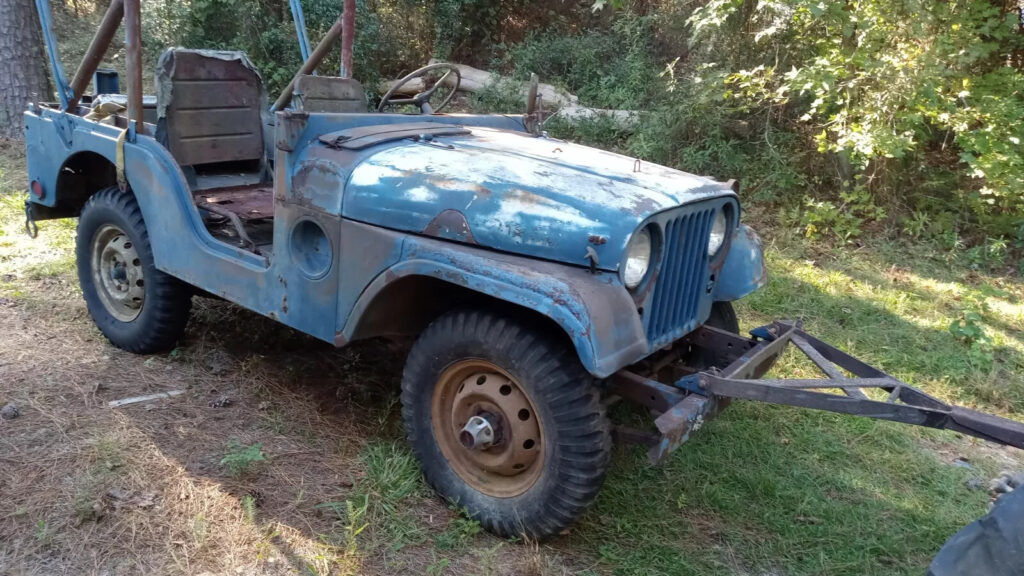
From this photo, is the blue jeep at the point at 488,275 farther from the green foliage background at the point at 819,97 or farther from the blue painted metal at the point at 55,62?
the green foliage background at the point at 819,97

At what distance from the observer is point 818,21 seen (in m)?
6.88

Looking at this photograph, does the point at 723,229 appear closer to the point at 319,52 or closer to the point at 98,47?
the point at 319,52

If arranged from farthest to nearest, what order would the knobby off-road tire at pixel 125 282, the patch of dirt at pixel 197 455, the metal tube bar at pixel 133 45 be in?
the knobby off-road tire at pixel 125 282 → the metal tube bar at pixel 133 45 → the patch of dirt at pixel 197 455

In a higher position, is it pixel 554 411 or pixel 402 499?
pixel 554 411

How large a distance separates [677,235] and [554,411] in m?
0.81

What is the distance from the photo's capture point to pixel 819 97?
6.66 metres

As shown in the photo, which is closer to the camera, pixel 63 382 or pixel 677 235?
pixel 677 235

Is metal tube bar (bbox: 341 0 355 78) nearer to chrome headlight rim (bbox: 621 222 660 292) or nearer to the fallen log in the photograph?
chrome headlight rim (bbox: 621 222 660 292)

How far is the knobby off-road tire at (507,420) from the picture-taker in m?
2.48

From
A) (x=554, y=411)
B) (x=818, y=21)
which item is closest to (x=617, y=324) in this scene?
(x=554, y=411)

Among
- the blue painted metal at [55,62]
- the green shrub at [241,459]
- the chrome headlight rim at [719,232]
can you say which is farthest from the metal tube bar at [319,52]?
the chrome headlight rim at [719,232]

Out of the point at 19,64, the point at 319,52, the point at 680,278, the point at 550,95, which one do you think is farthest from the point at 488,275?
the point at 19,64

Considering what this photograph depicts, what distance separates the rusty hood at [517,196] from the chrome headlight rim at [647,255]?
63mm

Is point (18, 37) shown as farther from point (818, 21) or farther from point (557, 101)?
point (818, 21)
